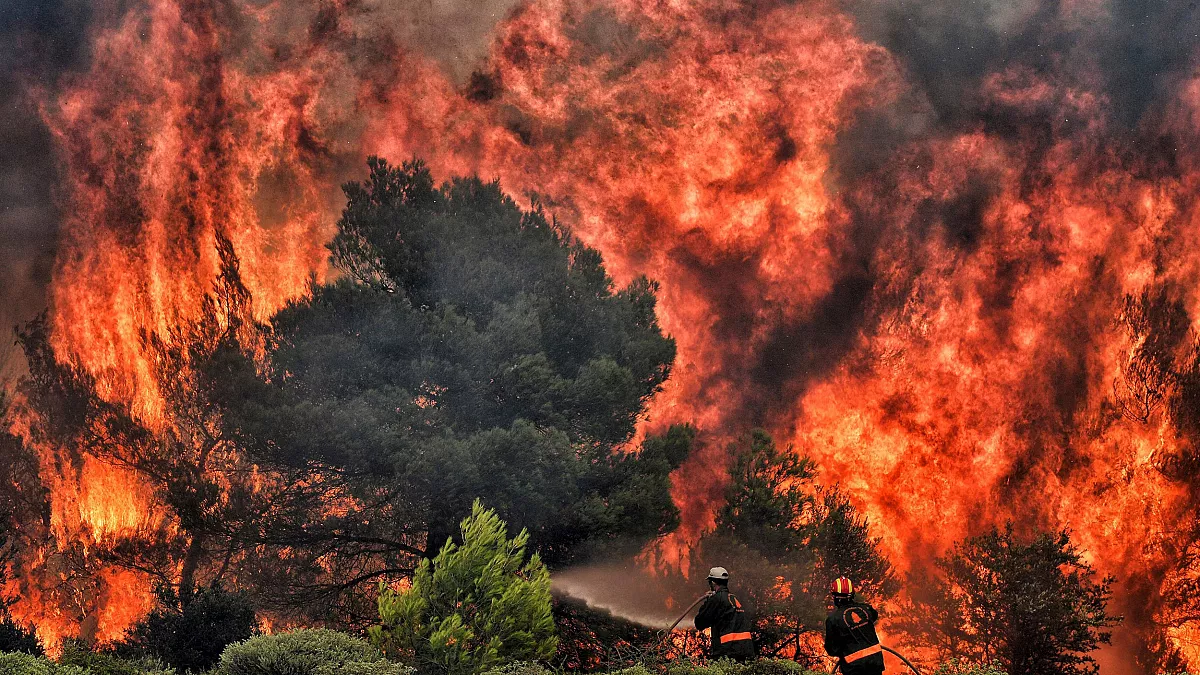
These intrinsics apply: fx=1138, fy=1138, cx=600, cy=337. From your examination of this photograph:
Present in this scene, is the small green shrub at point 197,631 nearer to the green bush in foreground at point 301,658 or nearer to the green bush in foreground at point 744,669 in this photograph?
the green bush in foreground at point 301,658

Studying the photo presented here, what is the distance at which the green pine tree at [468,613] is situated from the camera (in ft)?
36.1

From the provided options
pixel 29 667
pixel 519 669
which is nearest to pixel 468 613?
pixel 519 669

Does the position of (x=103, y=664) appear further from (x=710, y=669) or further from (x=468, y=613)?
(x=710, y=669)

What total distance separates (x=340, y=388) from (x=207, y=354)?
449 centimetres

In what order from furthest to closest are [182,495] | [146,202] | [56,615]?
1. [146,202]
2. [56,615]
3. [182,495]

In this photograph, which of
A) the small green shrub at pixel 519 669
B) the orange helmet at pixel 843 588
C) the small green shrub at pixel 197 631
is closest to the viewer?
the small green shrub at pixel 519 669

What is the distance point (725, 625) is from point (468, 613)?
2.68 m

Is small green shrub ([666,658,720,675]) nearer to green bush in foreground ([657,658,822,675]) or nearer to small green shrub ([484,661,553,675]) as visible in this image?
green bush in foreground ([657,658,822,675])

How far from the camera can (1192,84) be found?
20.9 m

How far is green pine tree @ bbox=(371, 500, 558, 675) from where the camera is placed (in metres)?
11.0

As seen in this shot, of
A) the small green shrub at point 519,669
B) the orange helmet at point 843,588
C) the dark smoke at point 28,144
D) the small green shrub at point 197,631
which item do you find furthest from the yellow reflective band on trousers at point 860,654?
the dark smoke at point 28,144

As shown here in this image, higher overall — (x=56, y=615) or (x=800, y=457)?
(x=800, y=457)

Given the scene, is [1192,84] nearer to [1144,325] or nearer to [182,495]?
[1144,325]

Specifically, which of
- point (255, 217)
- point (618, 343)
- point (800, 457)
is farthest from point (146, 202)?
point (800, 457)
